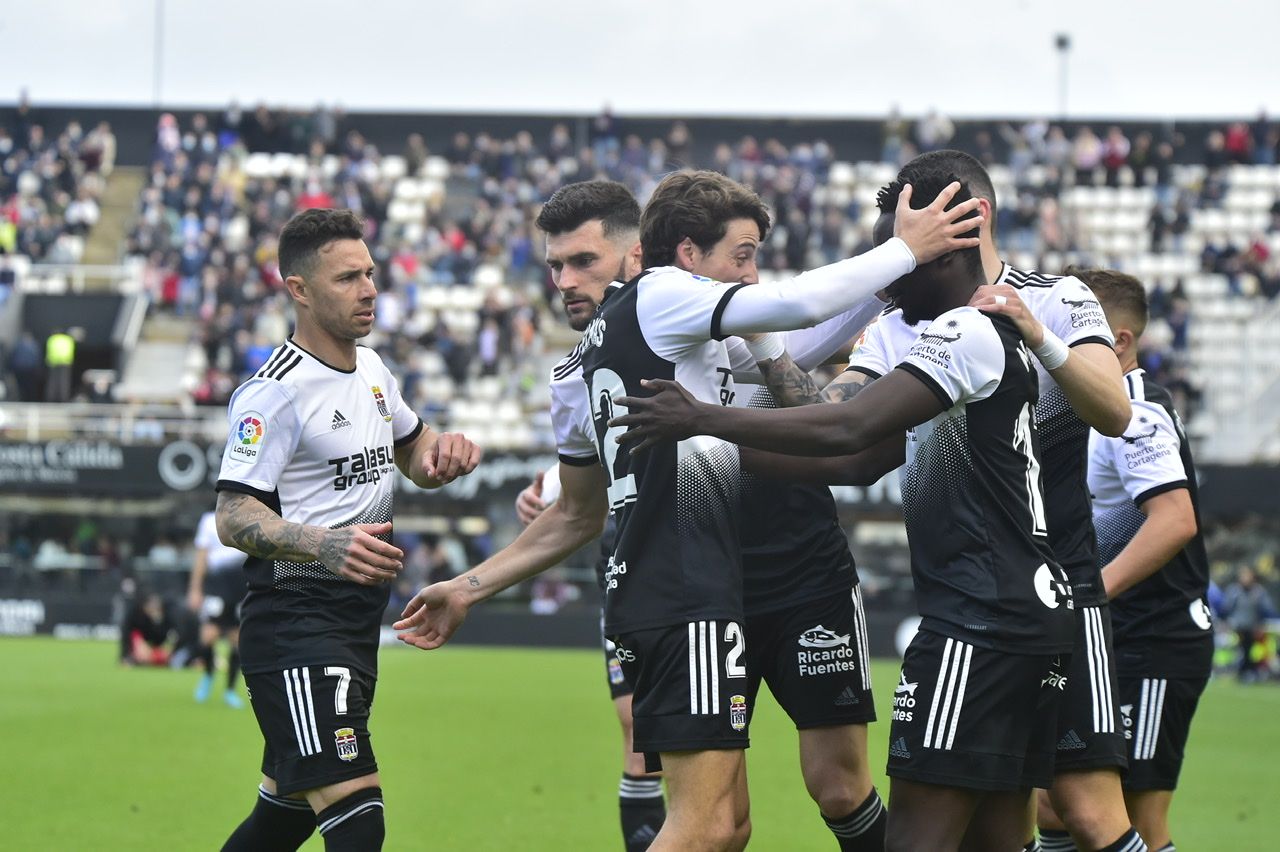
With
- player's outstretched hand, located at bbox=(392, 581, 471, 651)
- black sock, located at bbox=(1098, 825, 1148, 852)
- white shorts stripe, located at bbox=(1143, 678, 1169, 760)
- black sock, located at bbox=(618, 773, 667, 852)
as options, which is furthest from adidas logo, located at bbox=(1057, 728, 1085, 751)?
black sock, located at bbox=(618, 773, 667, 852)

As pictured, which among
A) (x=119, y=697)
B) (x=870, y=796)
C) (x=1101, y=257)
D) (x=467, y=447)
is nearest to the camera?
(x=870, y=796)

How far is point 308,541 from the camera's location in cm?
561

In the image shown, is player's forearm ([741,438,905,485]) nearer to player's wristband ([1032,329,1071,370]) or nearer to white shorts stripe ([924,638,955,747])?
player's wristband ([1032,329,1071,370])

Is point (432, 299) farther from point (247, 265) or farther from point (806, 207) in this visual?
point (806, 207)

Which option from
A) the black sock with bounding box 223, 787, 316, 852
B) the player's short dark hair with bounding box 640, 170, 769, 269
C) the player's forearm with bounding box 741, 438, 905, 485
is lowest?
the black sock with bounding box 223, 787, 316, 852

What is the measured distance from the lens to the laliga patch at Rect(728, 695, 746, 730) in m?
4.97

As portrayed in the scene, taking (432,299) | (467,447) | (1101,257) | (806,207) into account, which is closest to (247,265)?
(432,299)

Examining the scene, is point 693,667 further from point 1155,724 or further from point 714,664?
point 1155,724

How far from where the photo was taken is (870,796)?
5812 millimetres

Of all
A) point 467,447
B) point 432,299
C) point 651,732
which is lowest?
point 651,732

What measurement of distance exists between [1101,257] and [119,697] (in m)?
23.0

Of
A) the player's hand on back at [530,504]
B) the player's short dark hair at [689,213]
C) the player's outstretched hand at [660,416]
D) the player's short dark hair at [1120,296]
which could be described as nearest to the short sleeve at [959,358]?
the player's outstretched hand at [660,416]

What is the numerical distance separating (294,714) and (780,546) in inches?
70.9

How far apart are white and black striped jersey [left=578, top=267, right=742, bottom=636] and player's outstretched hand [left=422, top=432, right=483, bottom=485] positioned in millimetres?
1157
